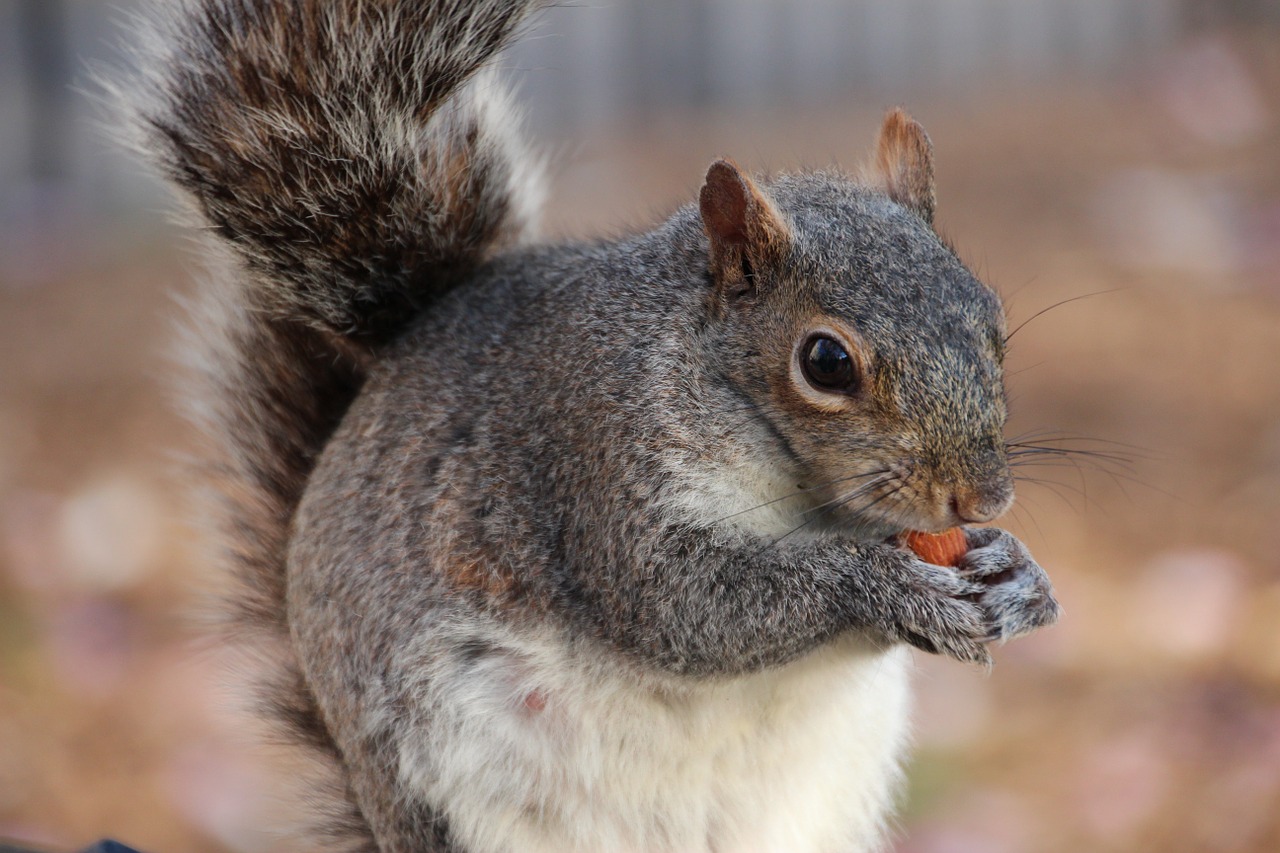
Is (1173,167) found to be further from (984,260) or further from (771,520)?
(771,520)

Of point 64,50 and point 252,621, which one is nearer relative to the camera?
point 252,621

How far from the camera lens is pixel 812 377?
1.27 m

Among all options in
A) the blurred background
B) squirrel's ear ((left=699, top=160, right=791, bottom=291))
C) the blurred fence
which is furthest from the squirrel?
the blurred fence

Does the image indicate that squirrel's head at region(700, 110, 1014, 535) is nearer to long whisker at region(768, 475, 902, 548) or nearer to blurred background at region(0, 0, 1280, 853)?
long whisker at region(768, 475, 902, 548)

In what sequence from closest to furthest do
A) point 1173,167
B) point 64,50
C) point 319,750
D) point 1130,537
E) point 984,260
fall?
1. point 319,750
2. point 1130,537
3. point 984,260
4. point 64,50
5. point 1173,167

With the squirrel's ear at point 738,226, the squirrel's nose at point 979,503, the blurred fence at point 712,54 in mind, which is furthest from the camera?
the blurred fence at point 712,54

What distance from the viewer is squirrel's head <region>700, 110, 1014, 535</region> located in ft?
3.97

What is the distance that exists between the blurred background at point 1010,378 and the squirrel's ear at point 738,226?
405mm

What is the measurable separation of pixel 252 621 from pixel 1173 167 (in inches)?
147

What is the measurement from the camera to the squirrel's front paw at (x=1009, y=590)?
1.25 meters

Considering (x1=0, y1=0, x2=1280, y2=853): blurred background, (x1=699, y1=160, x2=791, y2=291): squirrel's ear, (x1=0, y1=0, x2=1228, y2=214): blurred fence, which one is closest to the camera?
(x1=699, y1=160, x2=791, y2=291): squirrel's ear

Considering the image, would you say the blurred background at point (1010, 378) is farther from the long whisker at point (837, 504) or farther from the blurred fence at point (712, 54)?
the long whisker at point (837, 504)

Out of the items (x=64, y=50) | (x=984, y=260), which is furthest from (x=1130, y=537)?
(x=64, y=50)

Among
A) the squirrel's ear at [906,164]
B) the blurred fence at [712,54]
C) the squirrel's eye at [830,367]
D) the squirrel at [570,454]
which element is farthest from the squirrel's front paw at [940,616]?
the blurred fence at [712,54]
